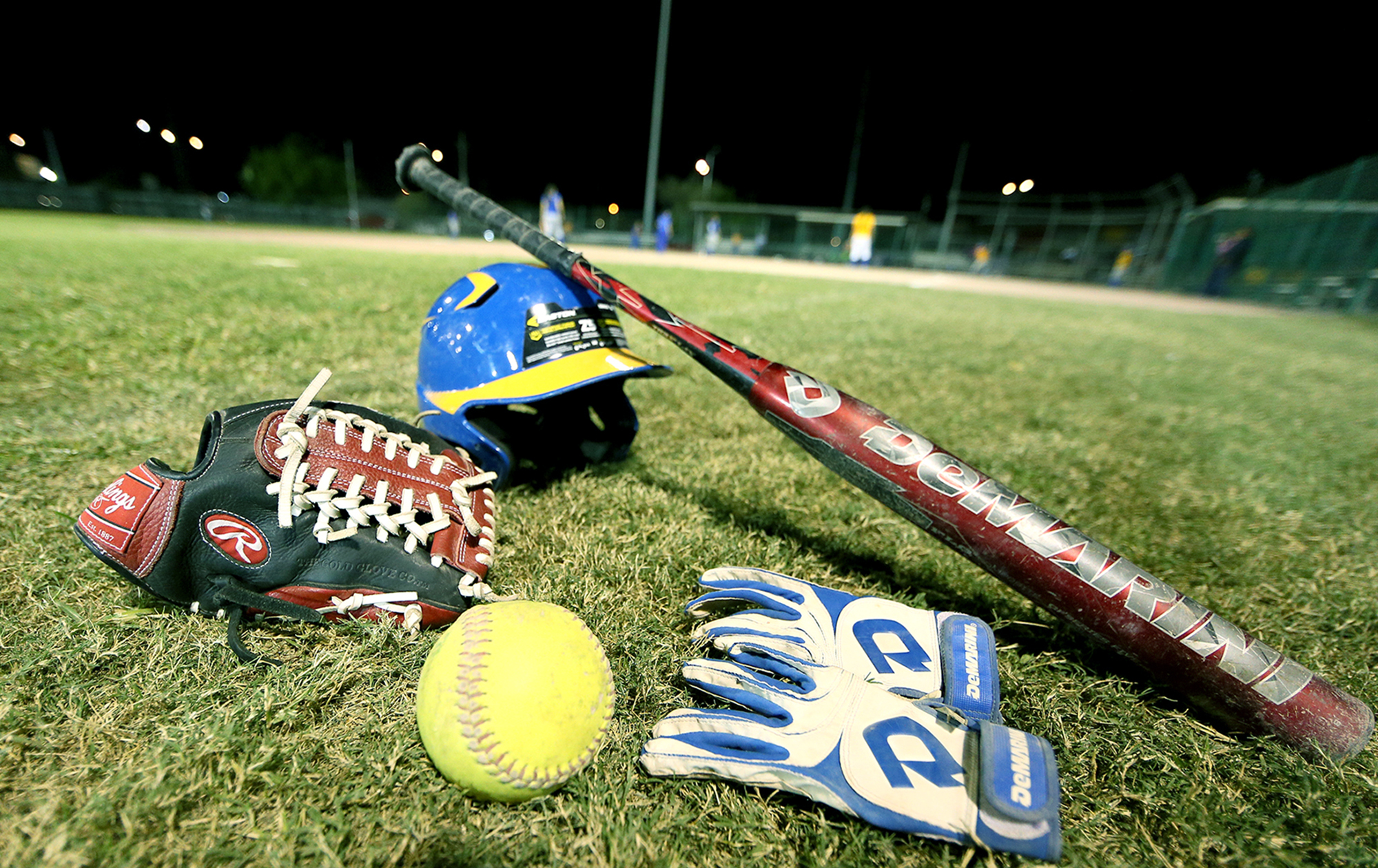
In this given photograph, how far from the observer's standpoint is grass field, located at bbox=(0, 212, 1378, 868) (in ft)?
3.60

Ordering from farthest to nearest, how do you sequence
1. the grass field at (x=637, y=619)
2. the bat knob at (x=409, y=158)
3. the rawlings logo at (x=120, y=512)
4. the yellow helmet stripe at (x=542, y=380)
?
the bat knob at (x=409, y=158) → the yellow helmet stripe at (x=542, y=380) → the rawlings logo at (x=120, y=512) → the grass field at (x=637, y=619)

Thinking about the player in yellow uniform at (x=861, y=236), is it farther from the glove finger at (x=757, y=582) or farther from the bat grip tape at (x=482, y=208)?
the glove finger at (x=757, y=582)

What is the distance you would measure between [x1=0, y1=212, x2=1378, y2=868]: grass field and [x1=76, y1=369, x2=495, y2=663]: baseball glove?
10 centimetres

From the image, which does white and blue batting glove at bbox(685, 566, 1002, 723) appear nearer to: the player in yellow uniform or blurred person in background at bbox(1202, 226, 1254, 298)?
blurred person in background at bbox(1202, 226, 1254, 298)

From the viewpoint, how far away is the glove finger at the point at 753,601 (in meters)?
1.61

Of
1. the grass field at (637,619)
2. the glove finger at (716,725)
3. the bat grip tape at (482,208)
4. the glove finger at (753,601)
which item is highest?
the bat grip tape at (482,208)

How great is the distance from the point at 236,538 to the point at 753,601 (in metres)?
1.36

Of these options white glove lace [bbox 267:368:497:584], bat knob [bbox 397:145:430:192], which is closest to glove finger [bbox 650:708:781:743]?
white glove lace [bbox 267:368:497:584]

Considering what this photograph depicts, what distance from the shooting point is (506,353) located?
2104 millimetres

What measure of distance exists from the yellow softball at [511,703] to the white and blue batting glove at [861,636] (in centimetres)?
43

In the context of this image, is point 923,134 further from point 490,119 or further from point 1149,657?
point 1149,657

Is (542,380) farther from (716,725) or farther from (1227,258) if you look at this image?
(1227,258)

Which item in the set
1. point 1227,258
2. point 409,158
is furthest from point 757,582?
point 1227,258

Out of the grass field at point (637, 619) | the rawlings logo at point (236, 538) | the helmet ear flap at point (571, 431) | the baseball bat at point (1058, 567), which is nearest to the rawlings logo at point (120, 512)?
the rawlings logo at point (236, 538)
